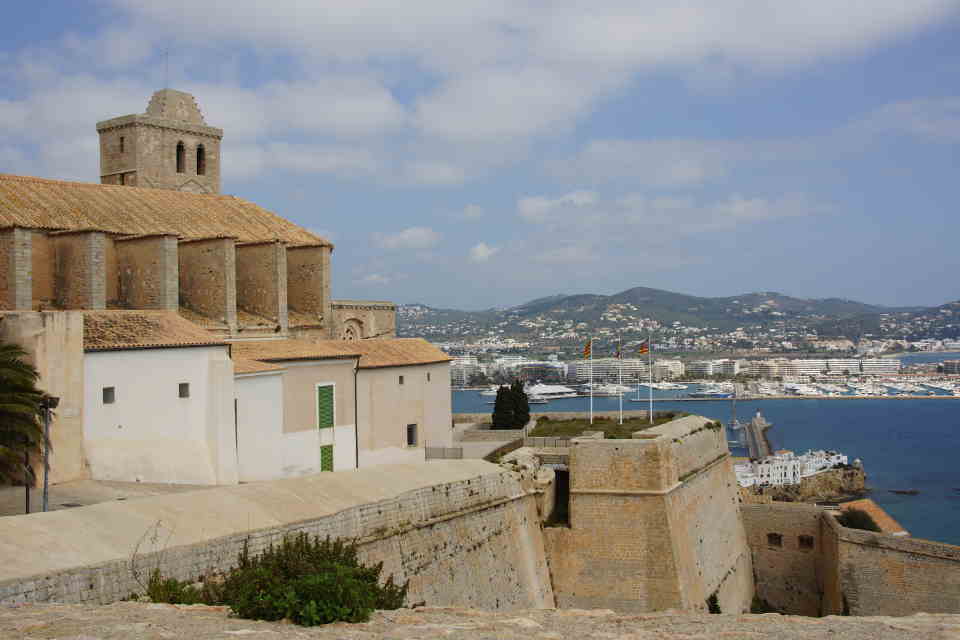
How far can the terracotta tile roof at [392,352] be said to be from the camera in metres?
24.2

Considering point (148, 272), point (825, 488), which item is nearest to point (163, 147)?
point (148, 272)

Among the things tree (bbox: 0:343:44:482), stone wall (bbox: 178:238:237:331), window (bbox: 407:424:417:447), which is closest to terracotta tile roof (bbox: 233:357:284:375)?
stone wall (bbox: 178:238:237:331)

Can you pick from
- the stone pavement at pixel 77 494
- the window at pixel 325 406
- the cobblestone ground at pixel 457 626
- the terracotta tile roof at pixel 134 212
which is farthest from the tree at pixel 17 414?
the window at pixel 325 406

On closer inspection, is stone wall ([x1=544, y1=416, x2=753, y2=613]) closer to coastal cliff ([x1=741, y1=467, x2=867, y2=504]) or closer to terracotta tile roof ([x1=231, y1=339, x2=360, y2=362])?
terracotta tile roof ([x1=231, y1=339, x2=360, y2=362])

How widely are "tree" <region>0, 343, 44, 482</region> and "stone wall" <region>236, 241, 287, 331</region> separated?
36.1 ft

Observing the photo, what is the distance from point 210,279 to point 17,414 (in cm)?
959

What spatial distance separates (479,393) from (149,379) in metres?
139

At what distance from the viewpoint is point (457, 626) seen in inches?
311

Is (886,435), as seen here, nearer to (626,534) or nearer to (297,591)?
(626,534)

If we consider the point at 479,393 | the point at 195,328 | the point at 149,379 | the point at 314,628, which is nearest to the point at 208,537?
the point at 314,628

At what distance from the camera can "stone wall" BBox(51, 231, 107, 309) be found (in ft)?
66.8

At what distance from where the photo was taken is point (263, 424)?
64.7 feet

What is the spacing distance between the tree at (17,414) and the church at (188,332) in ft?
1.45

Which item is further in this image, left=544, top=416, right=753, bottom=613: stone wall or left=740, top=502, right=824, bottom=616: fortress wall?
left=740, top=502, right=824, bottom=616: fortress wall
